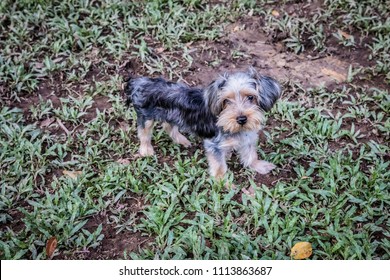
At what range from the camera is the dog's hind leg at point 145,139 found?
516 cm

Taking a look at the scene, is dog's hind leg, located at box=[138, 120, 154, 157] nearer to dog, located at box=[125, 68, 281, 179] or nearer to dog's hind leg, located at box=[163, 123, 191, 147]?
dog, located at box=[125, 68, 281, 179]

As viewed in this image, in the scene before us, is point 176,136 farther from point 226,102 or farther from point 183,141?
point 226,102

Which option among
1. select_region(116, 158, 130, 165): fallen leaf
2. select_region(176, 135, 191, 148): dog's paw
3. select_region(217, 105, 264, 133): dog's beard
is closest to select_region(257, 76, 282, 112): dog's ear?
select_region(217, 105, 264, 133): dog's beard

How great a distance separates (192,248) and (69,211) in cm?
144

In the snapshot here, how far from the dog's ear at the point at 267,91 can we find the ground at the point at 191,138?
3.19ft

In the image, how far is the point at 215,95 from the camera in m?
4.28

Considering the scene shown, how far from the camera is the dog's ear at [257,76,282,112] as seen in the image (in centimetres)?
436

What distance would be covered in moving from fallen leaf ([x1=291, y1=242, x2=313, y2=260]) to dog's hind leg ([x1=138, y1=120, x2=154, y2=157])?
212 centimetres

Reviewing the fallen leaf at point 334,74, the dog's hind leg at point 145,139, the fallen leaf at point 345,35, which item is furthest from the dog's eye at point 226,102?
the fallen leaf at point 345,35

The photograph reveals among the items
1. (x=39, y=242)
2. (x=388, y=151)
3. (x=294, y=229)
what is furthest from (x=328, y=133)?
(x=39, y=242)

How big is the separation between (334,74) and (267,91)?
232cm

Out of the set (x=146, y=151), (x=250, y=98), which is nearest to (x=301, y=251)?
(x=250, y=98)

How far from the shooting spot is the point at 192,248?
168 inches
